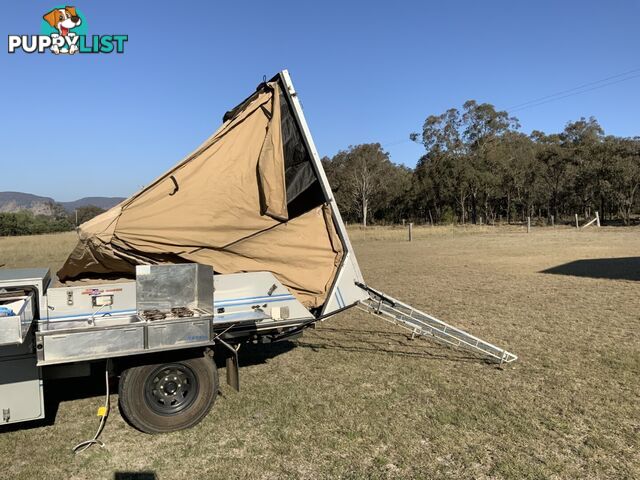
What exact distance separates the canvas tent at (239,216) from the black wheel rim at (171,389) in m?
1.09

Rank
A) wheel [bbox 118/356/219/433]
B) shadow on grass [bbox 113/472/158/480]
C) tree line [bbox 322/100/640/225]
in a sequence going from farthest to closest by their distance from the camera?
tree line [bbox 322/100/640/225], wheel [bbox 118/356/219/433], shadow on grass [bbox 113/472/158/480]

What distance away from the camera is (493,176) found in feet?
186

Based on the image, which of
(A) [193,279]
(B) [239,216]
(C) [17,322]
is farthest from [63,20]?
(C) [17,322]

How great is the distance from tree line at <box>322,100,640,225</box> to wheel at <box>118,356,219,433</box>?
5426 cm

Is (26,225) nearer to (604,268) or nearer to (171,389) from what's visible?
(604,268)

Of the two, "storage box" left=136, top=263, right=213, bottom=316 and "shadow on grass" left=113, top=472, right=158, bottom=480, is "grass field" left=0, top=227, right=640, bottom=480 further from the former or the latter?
"storage box" left=136, top=263, right=213, bottom=316

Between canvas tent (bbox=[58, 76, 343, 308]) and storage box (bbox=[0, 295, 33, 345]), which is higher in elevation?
canvas tent (bbox=[58, 76, 343, 308])

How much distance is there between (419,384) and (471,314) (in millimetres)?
4325

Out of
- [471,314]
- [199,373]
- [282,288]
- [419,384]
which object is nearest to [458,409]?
[419,384]

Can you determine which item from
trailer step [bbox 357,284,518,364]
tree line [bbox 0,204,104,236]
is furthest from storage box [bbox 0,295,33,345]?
tree line [bbox 0,204,104,236]

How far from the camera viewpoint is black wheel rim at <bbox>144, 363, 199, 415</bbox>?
4.63m

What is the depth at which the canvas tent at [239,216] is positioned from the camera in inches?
195

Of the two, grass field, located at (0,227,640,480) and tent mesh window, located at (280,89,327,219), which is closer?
grass field, located at (0,227,640,480)

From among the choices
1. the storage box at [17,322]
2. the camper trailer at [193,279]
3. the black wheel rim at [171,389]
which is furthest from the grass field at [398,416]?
the storage box at [17,322]
